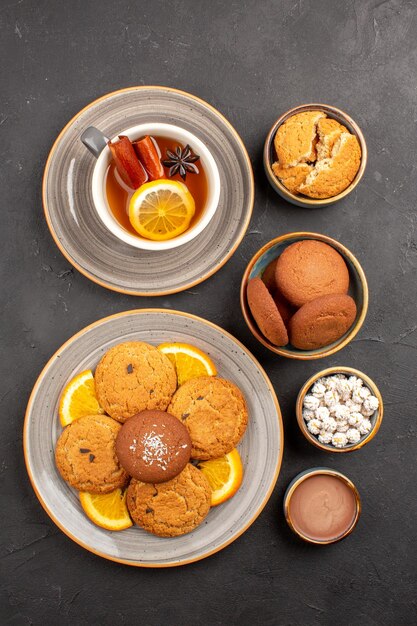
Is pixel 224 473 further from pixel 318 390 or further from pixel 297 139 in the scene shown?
pixel 297 139

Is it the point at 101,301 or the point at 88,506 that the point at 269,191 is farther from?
the point at 88,506

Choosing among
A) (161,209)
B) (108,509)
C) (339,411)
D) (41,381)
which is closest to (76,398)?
(41,381)

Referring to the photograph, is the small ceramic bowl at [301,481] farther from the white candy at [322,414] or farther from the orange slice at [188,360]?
the orange slice at [188,360]

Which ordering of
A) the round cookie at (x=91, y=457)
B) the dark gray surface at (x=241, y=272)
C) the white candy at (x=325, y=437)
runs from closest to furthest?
the round cookie at (x=91, y=457), the white candy at (x=325, y=437), the dark gray surface at (x=241, y=272)

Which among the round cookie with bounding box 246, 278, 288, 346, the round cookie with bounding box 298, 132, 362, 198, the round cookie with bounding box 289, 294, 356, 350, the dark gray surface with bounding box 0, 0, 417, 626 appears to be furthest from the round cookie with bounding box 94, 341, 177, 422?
the round cookie with bounding box 298, 132, 362, 198

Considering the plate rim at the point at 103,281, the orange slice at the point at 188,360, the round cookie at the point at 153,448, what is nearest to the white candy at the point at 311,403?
the orange slice at the point at 188,360

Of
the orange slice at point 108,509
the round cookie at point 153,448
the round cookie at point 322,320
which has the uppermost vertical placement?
the round cookie at point 322,320
